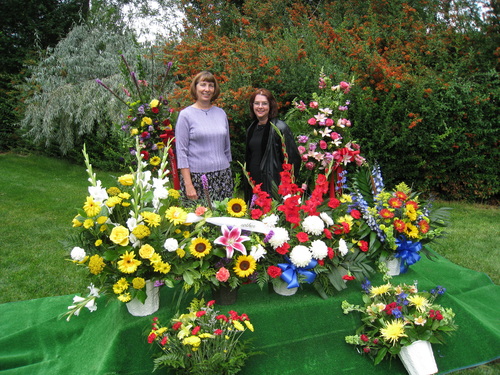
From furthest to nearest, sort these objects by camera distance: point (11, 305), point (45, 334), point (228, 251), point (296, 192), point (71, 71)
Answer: point (71, 71), point (11, 305), point (45, 334), point (296, 192), point (228, 251)

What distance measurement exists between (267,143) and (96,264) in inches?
71.7

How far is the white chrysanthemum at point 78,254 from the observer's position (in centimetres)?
167

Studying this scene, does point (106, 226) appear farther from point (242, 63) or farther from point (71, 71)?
point (71, 71)

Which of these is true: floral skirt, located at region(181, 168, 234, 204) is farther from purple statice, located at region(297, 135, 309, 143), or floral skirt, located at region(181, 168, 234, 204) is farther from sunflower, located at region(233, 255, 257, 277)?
sunflower, located at region(233, 255, 257, 277)

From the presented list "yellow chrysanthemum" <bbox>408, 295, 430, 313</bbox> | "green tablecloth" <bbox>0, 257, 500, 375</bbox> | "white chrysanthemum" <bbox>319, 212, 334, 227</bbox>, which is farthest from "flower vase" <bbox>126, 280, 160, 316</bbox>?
"yellow chrysanthemum" <bbox>408, 295, 430, 313</bbox>

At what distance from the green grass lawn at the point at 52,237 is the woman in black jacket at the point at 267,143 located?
1.58 m

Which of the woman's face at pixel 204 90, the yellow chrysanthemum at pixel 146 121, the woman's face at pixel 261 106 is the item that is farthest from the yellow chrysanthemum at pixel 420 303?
the yellow chrysanthemum at pixel 146 121

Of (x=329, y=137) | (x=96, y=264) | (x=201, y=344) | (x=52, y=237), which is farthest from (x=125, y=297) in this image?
(x=52, y=237)

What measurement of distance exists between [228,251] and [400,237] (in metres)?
1.08

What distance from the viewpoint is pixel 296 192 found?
2.13 metres

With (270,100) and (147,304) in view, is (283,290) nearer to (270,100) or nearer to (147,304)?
(147,304)

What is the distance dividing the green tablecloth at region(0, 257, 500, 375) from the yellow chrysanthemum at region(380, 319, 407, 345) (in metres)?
0.18

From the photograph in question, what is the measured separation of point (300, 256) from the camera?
1.86 meters

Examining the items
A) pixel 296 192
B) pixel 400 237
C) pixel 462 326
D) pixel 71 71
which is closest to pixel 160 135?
pixel 296 192
